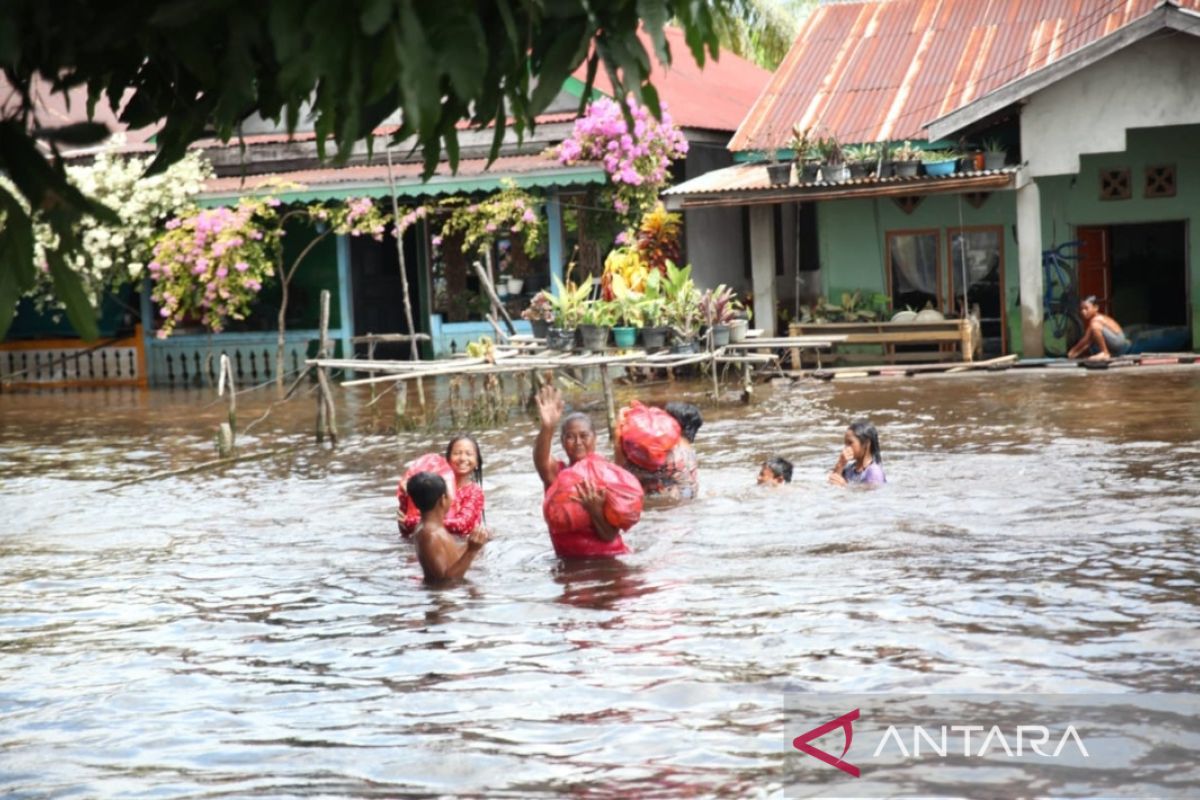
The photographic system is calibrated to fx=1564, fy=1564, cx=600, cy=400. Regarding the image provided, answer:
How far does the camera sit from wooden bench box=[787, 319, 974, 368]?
876 inches

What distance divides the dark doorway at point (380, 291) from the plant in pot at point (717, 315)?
865 cm

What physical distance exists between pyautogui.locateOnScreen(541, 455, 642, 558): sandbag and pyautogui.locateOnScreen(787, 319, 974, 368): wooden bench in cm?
1253

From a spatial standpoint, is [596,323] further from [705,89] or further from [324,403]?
[705,89]

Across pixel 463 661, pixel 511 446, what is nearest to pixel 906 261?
pixel 511 446

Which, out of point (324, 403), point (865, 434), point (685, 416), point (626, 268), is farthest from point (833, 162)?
point (685, 416)

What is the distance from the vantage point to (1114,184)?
2294cm

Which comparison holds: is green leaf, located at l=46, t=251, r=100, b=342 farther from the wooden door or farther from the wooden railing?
the wooden door

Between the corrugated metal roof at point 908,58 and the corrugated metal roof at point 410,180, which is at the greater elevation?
the corrugated metal roof at point 908,58

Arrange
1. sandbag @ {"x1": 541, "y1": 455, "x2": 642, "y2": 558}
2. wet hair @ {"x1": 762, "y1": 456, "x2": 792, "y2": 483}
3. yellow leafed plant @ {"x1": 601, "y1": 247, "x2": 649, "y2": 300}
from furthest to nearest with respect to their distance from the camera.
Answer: yellow leafed plant @ {"x1": 601, "y1": 247, "x2": 649, "y2": 300} < wet hair @ {"x1": 762, "y1": 456, "x2": 792, "y2": 483} < sandbag @ {"x1": 541, "y1": 455, "x2": 642, "y2": 558}

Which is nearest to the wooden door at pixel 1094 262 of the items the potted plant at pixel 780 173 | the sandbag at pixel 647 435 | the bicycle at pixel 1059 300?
the bicycle at pixel 1059 300

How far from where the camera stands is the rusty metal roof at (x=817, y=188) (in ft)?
69.0

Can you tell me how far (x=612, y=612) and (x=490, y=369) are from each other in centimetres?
875

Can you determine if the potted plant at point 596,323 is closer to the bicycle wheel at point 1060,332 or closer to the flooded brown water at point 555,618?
the flooded brown water at point 555,618

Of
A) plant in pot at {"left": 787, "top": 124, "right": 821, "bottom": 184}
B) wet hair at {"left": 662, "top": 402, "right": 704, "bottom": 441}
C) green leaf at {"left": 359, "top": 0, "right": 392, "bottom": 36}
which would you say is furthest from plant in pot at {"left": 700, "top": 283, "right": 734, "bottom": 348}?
green leaf at {"left": 359, "top": 0, "right": 392, "bottom": 36}
